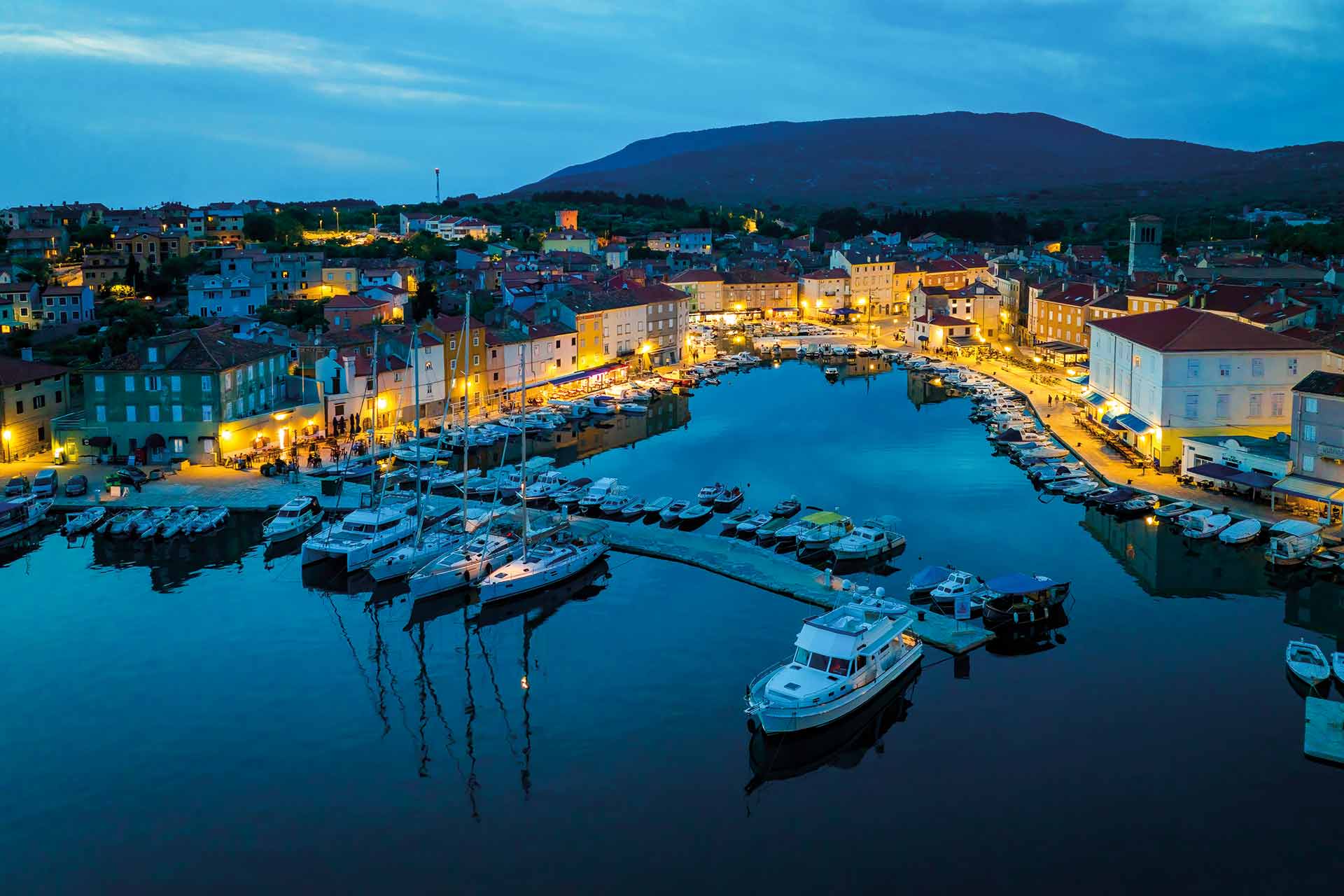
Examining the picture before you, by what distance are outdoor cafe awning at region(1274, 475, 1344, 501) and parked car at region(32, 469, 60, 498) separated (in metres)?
29.4

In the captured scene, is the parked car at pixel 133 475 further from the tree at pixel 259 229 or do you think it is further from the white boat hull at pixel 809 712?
the tree at pixel 259 229

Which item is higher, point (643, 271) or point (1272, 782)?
point (643, 271)

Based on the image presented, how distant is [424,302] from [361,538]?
31637mm

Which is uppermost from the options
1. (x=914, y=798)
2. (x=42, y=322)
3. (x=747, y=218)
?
(x=747, y=218)

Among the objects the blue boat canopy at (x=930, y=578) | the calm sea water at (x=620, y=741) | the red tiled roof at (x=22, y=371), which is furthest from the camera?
the red tiled roof at (x=22, y=371)

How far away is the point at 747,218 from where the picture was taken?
12962cm

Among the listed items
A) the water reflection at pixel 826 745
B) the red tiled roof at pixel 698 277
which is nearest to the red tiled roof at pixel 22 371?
the water reflection at pixel 826 745

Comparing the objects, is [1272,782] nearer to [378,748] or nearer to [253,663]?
[378,748]

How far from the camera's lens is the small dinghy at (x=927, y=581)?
71.7ft

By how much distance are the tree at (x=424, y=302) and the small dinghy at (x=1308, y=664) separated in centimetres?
3991

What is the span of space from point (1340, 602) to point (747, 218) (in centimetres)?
11185

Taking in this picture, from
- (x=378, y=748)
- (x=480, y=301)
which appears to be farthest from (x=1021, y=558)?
(x=480, y=301)

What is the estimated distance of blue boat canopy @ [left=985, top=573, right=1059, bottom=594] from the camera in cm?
2055

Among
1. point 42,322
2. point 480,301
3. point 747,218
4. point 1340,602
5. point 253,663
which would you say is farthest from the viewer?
point 747,218
